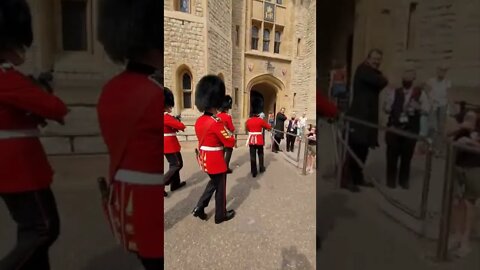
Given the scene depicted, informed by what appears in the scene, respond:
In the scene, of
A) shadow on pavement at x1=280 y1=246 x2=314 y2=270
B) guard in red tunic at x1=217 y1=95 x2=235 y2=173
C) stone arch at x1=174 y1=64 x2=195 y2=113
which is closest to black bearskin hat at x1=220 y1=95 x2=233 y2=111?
guard in red tunic at x1=217 y1=95 x2=235 y2=173

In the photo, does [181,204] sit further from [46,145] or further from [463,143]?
[463,143]

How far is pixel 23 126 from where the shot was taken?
40 centimetres

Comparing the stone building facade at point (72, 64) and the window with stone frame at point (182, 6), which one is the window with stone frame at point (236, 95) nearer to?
the window with stone frame at point (182, 6)

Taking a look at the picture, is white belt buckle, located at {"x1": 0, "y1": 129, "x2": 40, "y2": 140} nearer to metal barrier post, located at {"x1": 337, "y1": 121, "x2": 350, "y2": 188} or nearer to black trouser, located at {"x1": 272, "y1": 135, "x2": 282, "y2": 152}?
metal barrier post, located at {"x1": 337, "y1": 121, "x2": 350, "y2": 188}

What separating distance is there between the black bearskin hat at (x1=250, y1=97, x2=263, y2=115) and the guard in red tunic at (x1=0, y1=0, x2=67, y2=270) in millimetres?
582

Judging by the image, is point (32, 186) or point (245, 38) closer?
point (32, 186)

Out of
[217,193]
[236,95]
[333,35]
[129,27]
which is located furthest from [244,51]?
[217,193]

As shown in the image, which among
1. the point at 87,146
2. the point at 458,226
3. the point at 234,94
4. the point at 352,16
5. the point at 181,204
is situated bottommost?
the point at 181,204

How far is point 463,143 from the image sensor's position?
397 mm

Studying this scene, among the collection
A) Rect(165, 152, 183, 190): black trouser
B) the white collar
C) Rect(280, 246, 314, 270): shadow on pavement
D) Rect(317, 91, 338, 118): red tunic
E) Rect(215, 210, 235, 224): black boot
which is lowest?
Rect(280, 246, 314, 270): shadow on pavement

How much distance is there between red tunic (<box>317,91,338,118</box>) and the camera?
55cm

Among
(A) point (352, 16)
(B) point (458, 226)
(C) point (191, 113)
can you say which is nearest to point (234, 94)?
(C) point (191, 113)

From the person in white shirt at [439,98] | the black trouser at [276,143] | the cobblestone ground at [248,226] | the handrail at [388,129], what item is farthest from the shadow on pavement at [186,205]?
the person in white shirt at [439,98]

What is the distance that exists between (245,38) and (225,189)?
0.63 meters
